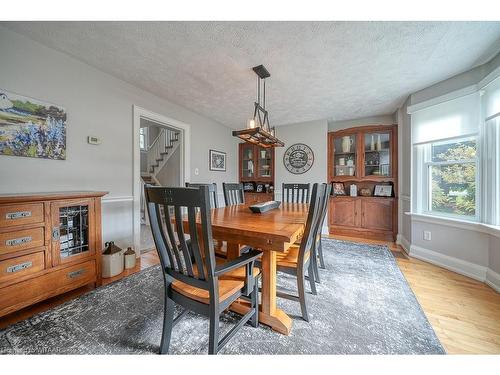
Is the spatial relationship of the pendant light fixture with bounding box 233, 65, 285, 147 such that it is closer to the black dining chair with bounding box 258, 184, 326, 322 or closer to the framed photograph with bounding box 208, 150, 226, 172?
the black dining chair with bounding box 258, 184, 326, 322

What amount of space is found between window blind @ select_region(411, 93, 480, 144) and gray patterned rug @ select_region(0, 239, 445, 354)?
1973mm

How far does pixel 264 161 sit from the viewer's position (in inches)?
190

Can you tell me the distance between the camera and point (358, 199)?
12.5ft

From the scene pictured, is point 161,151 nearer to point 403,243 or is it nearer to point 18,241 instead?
point 18,241

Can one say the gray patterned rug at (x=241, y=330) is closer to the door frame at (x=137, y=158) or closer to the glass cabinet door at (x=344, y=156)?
the door frame at (x=137, y=158)

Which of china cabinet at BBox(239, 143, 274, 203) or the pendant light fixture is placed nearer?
the pendant light fixture

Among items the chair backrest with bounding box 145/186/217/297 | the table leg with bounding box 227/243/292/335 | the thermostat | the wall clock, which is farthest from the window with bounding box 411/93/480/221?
the thermostat

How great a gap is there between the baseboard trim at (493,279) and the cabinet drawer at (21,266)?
13.2 feet

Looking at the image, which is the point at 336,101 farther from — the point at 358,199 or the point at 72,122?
the point at 72,122

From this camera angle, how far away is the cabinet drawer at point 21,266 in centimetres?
138

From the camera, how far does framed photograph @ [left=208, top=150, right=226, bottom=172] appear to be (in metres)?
4.08

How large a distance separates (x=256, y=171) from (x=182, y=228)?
12.9ft

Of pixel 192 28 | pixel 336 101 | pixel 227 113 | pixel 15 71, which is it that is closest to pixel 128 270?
pixel 15 71

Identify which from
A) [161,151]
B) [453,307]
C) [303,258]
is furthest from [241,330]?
[161,151]
